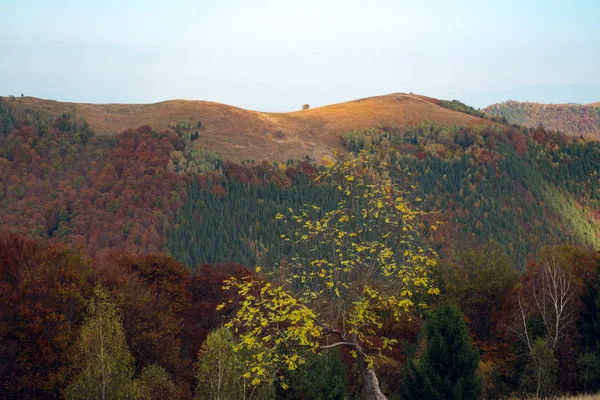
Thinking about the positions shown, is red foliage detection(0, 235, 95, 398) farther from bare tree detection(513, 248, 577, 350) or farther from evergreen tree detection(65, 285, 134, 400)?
bare tree detection(513, 248, 577, 350)

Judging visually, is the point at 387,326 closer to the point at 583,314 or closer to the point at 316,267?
the point at 583,314

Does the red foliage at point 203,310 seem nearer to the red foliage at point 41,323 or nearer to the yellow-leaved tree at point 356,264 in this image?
the red foliage at point 41,323

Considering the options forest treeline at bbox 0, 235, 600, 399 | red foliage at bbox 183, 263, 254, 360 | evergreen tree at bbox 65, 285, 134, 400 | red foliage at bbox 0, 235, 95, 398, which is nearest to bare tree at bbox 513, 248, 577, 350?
forest treeline at bbox 0, 235, 600, 399

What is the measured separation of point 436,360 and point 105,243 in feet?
509

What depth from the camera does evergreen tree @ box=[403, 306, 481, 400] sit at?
45750 millimetres

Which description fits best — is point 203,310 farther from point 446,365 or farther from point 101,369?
point 101,369

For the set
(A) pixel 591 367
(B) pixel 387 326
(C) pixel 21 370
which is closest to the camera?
(C) pixel 21 370

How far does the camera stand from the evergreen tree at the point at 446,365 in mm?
45750

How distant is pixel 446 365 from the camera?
46.8 m

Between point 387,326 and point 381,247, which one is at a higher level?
point 381,247

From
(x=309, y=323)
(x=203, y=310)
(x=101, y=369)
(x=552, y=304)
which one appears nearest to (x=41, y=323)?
(x=101, y=369)

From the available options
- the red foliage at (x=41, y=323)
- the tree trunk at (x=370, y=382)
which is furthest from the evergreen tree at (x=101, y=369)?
the tree trunk at (x=370, y=382)

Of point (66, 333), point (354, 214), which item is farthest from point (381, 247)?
point (66, 333)

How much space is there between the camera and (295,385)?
4666cm
